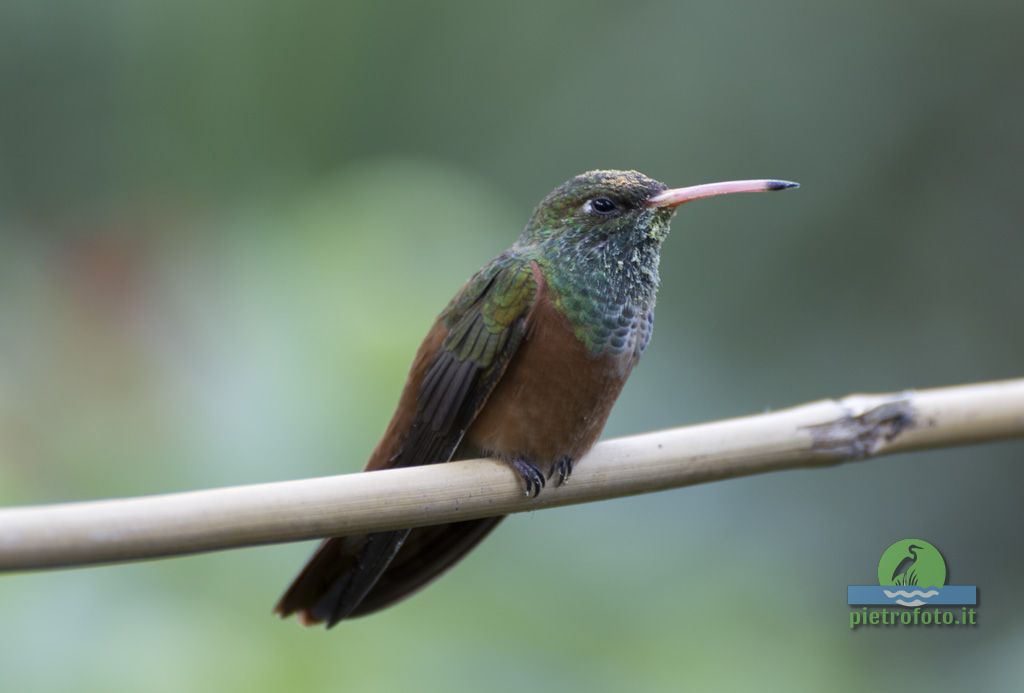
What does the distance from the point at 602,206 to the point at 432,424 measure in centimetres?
55

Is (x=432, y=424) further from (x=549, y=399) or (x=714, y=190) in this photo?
(x=714, y=190)

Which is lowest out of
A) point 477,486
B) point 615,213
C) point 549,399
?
point 477,486

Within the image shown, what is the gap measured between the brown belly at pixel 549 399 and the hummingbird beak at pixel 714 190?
298mm

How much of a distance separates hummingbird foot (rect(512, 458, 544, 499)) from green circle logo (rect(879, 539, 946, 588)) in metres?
0.79

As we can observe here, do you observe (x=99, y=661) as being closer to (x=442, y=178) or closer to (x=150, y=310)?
(x=150, y=310)

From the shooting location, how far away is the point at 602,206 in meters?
2.18

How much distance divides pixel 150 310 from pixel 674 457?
1.75m

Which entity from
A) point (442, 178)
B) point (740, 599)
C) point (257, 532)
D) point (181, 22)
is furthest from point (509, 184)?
point (257, 532)

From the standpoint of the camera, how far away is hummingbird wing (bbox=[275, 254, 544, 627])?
2006 mm

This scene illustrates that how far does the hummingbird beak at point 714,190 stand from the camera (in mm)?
1897

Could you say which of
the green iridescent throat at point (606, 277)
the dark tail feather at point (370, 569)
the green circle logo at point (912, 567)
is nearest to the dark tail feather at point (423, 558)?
the dark tail feather at point (370, 569)

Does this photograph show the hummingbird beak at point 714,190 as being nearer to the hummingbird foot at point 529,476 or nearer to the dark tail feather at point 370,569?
the hummingbird foot at point 529,476

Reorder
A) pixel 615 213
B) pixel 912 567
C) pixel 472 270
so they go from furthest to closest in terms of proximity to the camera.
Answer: pixel 472 270 < pixel 912 567 < pixel 615 213

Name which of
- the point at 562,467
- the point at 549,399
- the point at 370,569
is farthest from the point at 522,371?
the point at 370,569
